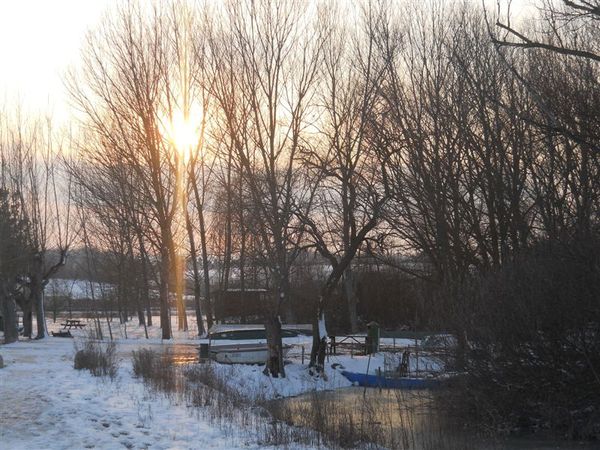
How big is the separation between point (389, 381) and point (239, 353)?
6778 mm

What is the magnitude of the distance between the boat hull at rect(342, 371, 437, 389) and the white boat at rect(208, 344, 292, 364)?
3.31m

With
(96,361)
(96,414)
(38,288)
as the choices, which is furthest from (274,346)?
(38,288)

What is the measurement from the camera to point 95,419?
33.2 ft

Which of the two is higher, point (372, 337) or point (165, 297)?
point (165, 297)

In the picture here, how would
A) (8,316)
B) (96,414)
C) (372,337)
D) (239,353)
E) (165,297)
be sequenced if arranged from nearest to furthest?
(96,414) < (239,353) < (372,337) < (8,316) < (165,297)

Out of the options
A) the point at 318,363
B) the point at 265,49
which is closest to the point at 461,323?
the point at 318,363

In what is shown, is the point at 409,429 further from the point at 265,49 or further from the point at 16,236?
the point at 16,236

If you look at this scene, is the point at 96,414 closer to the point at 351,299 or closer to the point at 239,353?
the point at 239,353

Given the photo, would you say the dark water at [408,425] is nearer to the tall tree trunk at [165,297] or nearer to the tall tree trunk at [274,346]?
the tall tree trunk at [274,346]

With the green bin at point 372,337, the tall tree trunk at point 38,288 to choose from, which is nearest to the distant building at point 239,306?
the tall tree trunk at point 38,288

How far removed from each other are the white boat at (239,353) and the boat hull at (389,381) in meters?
3.31

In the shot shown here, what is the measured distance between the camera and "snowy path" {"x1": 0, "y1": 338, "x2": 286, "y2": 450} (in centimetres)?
870

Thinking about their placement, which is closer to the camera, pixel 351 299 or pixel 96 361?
pixel 96 361

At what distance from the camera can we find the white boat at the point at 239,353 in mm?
23156
